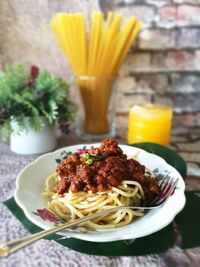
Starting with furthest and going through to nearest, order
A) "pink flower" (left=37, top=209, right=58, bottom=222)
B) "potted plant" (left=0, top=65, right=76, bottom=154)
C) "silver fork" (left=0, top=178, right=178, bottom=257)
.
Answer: "potted plant" (left=0, top=65, right=76, bottom=154) → "pink flower" (left=37, top=209, right=58, bottom=222) → "silver fork" (left=0, top=178, right=178, bottom=257)

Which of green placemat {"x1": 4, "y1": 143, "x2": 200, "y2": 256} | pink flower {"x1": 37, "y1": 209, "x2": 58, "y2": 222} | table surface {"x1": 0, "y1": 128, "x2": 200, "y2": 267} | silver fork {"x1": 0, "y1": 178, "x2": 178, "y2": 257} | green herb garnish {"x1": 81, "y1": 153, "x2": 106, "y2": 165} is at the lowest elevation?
table surface {"x1": 0, "y1": 128, "x2": 200, "y2": 267}

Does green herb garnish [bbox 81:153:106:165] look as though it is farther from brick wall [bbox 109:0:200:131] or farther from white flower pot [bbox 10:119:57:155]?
brick wall [bbox 109:0:200:131]

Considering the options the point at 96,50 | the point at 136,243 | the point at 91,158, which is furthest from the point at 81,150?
the point at 96,50

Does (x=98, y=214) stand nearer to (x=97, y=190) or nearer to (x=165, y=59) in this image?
(x=97, y=190)

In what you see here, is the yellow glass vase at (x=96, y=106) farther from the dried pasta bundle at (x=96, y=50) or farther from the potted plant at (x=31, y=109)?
the potted plant at (x=31, y=109)

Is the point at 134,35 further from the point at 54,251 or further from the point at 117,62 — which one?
the point at 54,251

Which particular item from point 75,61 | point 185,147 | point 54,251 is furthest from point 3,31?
point 54,251

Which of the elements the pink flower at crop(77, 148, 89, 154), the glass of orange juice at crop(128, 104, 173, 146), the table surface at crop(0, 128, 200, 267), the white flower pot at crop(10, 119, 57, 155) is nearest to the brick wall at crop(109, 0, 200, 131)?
the glass of orange juice at crop(128, 104, 173, 146)

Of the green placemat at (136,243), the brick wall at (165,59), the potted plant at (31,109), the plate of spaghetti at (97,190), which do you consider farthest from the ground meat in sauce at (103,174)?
the brick wall at (165,59)
